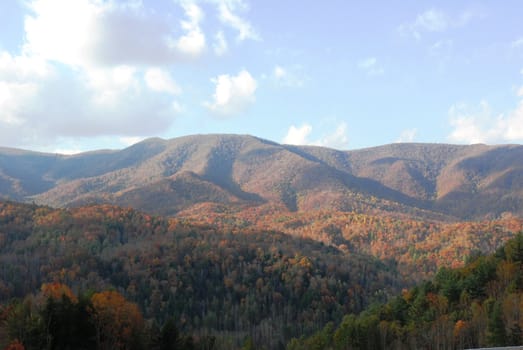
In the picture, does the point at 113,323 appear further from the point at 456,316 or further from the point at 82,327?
the point at 456,316

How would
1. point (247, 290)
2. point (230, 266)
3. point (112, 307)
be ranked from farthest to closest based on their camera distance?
point (230, 266) < point (247, 290) < point (112, 307)

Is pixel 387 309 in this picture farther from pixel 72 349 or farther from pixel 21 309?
pixel 21 309

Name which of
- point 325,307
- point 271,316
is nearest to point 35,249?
point 271,316

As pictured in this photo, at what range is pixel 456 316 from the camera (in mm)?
83312

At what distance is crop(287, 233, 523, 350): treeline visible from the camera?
237ft

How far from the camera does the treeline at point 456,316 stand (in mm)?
72125

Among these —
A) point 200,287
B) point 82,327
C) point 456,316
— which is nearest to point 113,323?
point 82,327

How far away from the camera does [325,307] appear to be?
175000 millimetres

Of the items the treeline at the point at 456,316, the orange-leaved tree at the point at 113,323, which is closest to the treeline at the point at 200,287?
the treeline at the point at 456,316

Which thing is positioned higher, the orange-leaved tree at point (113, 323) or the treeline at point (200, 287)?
the orange-leaved tree at point (113, 323)

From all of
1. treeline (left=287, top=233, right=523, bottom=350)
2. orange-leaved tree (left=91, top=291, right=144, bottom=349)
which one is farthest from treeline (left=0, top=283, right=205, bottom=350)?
treeline (left=287, top=233, right=523, bottom=350)

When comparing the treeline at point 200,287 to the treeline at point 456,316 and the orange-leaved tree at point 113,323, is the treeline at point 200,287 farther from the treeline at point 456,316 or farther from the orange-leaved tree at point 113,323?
the orange-leaved tree at point 113,323

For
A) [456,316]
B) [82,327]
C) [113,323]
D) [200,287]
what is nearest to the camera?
[82,327]

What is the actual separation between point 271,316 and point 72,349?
4303 inches
